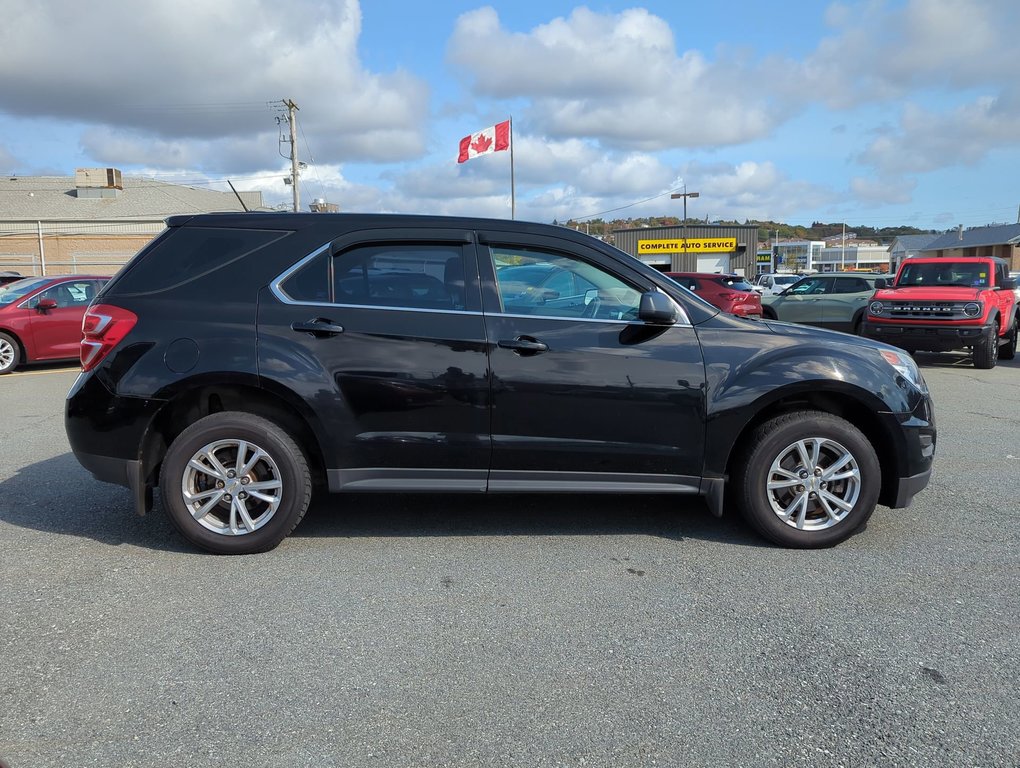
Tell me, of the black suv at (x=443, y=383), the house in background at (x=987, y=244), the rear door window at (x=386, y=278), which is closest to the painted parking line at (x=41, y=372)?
the black suv at (x=443, y=383)

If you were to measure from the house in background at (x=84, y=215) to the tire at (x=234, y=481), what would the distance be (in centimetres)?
3722

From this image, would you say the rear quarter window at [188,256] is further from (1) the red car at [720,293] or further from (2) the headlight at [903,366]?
(1) the red car at [720,293]

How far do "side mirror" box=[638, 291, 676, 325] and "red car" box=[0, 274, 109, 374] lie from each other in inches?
412

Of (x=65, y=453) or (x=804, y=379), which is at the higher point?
(x=804, y=379)

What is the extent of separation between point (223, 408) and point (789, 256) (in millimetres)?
127340

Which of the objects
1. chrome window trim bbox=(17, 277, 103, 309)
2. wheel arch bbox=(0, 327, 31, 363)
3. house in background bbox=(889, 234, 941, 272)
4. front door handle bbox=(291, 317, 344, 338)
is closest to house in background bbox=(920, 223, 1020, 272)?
house in background bbox=(889, 234, 941, 272)

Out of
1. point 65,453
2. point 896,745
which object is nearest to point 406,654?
point 896,745

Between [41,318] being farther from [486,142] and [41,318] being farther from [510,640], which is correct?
[486,142]

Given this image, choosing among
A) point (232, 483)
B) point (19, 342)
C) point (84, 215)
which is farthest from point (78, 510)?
point (84, 215)

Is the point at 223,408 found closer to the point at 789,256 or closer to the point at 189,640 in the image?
the point at 189,640

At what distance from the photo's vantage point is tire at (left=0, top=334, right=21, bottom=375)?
37.6 ft

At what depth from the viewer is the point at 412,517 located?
15.9 ft

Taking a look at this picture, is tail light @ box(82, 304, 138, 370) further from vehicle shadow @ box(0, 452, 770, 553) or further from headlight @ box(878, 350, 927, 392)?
headlight @ box(878, 350, 927, 392)

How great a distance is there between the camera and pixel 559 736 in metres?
2.62
